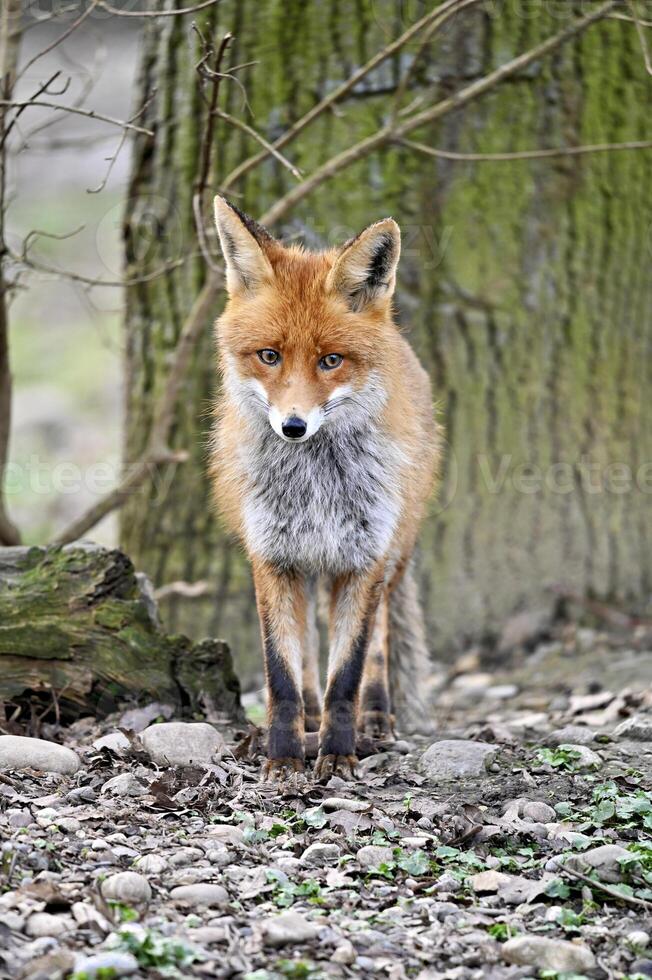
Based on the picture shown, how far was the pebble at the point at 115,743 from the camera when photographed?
3732mm

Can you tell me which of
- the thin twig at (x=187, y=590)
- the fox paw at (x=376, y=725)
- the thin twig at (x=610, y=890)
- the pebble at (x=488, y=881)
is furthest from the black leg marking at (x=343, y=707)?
the thin twig at (x=187, y=590)

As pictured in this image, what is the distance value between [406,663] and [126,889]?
252 cm

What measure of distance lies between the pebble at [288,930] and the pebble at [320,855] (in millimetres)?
A: 424

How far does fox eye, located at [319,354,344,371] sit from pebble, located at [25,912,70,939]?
189 cm

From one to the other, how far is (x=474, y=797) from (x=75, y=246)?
15.5 meters

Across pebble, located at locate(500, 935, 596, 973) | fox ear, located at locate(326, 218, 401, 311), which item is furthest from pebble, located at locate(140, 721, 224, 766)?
fox ear, located at locate(326, 218, 401, 311)

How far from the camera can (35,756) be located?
11.6 ft

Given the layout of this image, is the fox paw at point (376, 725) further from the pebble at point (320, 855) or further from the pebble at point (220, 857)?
the pebble at point (220, 857)

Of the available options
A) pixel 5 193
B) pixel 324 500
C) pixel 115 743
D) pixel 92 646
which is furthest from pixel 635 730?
pixel 5 193

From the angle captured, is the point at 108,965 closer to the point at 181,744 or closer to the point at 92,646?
the point at 181,744

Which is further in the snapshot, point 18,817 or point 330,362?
point 330,362

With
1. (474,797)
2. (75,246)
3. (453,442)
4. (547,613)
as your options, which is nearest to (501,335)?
(453,442)

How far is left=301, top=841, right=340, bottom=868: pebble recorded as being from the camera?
10.0 feet

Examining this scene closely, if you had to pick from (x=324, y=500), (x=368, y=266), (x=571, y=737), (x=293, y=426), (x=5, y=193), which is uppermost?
(x=5, y=193)
